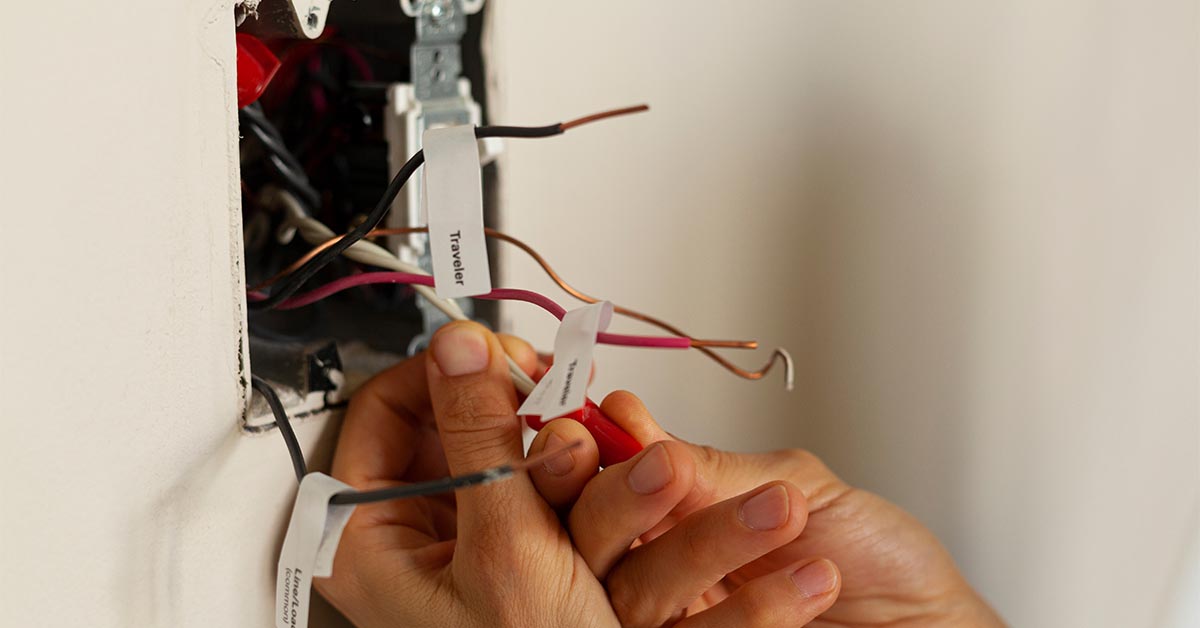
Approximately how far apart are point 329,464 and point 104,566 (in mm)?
145

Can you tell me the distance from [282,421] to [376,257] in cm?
11

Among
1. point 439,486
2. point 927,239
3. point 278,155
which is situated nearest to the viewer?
point 439,486

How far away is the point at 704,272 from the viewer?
2.56 feet

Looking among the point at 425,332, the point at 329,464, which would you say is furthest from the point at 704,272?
the point at 329,464

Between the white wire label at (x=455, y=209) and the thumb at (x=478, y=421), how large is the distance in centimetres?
5

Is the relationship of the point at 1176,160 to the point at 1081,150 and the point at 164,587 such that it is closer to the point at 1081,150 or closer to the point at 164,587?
the point at 1081,150

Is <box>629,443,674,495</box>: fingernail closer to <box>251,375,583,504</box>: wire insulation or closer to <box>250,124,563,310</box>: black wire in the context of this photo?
<box>251,375,583,504</box>: wire insulation

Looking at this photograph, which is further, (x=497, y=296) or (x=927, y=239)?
(x=927, y=239)

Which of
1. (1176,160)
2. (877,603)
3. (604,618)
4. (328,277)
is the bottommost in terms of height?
(877,603)

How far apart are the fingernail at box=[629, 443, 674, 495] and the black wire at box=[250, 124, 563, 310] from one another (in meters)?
0.15

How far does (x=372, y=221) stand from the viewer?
0.38m

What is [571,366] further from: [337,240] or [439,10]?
[439,10]

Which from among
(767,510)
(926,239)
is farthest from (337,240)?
(926,239)

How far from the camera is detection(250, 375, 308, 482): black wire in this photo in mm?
390
